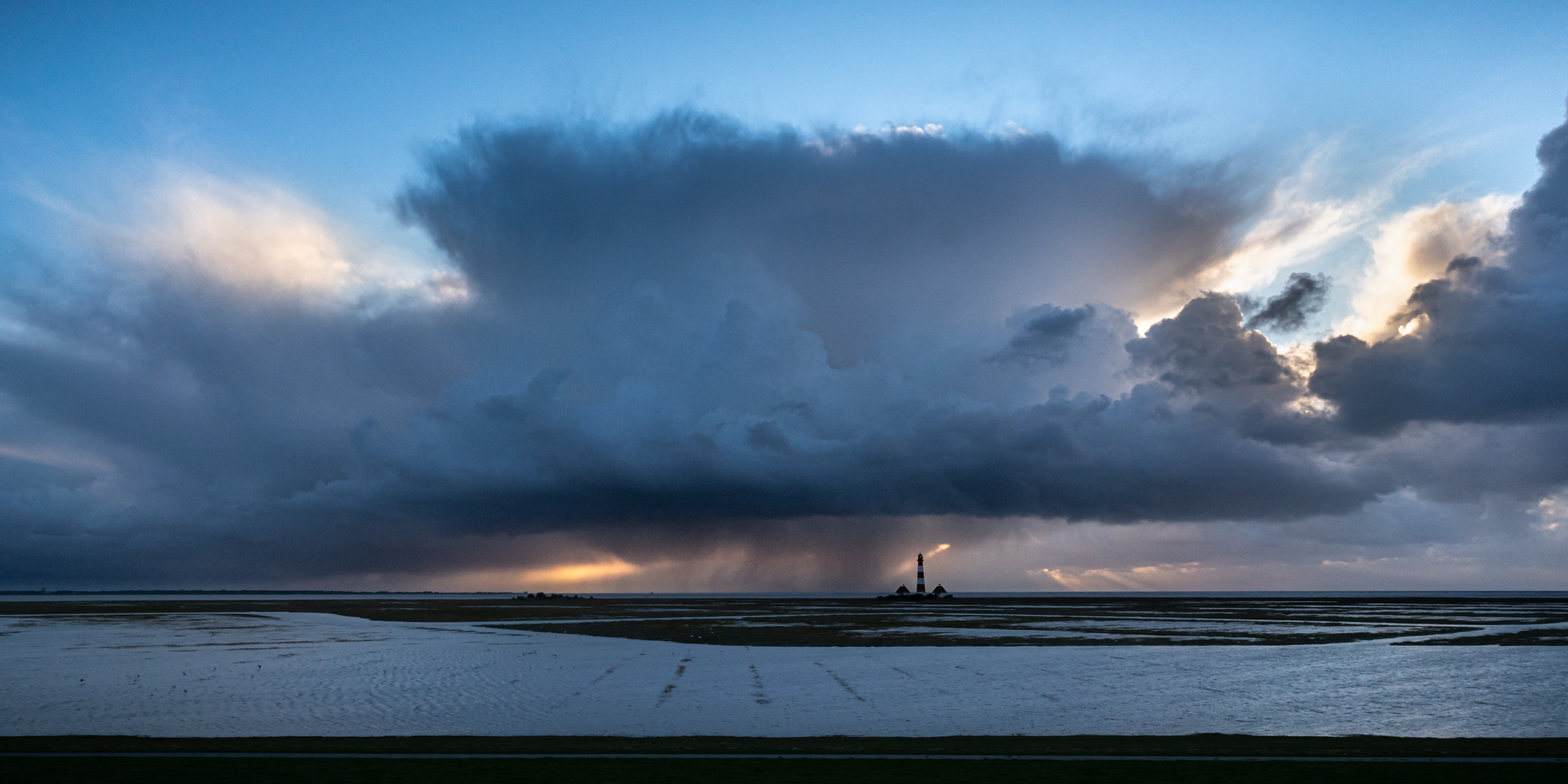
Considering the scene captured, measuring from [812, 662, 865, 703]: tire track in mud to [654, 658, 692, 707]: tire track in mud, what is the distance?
601 centimetres

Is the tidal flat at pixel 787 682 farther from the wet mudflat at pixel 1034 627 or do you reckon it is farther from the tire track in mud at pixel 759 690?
the wet mudflat at pixel 1034 627

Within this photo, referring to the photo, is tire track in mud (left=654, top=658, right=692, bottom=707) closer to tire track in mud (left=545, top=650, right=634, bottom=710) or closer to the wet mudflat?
tire track in mud (left=545, top=650, right=634, bottom=710)

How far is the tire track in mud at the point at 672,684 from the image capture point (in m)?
29.8

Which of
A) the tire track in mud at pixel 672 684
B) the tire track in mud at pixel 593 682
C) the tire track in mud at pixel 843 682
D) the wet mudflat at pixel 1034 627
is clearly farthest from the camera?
the wet mudflat at pixel 1034 627

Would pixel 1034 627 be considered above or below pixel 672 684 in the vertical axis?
below

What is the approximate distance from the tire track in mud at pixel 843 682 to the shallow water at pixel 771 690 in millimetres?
180

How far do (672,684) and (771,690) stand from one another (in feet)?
13.8

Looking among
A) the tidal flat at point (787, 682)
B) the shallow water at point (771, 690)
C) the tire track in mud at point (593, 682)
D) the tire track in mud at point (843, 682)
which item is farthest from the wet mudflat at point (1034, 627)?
the tire track in mud at point (593, 682)

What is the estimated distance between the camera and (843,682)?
1350 inches

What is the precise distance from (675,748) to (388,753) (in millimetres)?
6075

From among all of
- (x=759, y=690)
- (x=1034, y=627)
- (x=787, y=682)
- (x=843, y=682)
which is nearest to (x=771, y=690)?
(x=759, y=690)

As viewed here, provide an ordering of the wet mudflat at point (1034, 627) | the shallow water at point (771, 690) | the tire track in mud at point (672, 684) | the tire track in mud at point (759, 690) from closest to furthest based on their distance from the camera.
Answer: the shallow water at point (771, 690)
the tire track in mud at point (759, 690)
the tire track in mud at point (672, 684)
the wet mudflat at point (1034, 627)

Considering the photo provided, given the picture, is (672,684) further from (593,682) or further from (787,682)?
(787,682)

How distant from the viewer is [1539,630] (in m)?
70.6
